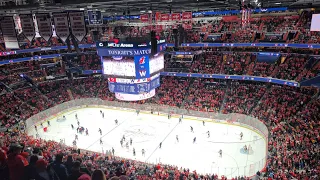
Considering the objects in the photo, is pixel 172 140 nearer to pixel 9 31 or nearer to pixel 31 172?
pixel 9 31

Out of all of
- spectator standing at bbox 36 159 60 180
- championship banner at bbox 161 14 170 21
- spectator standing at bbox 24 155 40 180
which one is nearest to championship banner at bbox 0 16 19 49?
championship banner at bbox 161 14 170 21

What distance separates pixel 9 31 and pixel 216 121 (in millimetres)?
21601

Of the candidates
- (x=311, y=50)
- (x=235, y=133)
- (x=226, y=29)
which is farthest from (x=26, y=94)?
(x=311, y=50)

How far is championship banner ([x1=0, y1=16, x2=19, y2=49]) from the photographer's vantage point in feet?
42.6

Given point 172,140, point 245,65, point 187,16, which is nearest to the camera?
point 187,16

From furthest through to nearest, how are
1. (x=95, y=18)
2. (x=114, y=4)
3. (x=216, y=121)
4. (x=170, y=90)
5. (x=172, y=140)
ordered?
(x=170, y=90) < (x=216, y=121) < (x=172, y=140) < (x=95, y=18) < (x=114, y=4)

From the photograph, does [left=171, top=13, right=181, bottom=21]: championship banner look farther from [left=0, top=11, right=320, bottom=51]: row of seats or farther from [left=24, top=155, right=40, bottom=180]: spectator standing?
[left=24, top=155, right=40, bottom=180]: spectator standing

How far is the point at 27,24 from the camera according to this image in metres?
13.0

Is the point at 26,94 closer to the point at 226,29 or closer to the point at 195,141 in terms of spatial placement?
the point at 195,141

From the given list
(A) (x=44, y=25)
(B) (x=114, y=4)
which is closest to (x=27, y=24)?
(A) (x=44, y=25)

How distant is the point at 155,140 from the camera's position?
23.6 m

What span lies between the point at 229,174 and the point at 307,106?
407 inches

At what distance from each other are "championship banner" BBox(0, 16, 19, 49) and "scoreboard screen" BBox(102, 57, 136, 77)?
874cm

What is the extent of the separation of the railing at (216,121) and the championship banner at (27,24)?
1247cm
